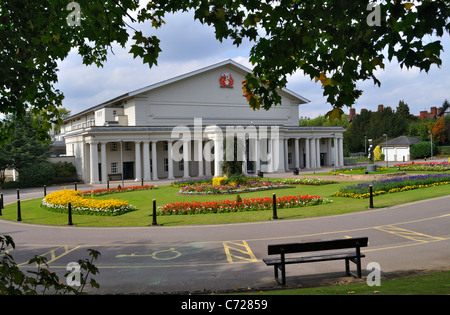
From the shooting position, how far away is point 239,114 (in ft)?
197

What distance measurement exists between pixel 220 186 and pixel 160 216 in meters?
12.3

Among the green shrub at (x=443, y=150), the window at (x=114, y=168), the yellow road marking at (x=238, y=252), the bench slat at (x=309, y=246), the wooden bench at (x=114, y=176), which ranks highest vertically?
the green shrub at (x=443, y=150)

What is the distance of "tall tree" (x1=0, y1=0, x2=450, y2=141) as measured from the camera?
191 inches

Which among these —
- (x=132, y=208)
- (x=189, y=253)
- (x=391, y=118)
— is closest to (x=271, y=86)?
(x=189, y=253)

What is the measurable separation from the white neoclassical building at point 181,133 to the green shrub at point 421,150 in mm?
26647

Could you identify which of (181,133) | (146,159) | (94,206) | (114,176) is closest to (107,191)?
(94,206)

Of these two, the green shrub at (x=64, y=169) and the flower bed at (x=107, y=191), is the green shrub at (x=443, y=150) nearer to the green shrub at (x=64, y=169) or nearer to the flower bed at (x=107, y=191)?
the flower bed at (x=107, y=191)

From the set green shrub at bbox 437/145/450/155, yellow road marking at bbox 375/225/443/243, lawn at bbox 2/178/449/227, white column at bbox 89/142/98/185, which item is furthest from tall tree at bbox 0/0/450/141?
green shrub at bbox 437/145/450/155

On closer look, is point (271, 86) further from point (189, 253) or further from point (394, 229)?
point (394, 229)

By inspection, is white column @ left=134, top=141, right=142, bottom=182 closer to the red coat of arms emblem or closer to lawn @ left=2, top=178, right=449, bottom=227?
the red coat of arms emblem

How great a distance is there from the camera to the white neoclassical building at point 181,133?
164 feet

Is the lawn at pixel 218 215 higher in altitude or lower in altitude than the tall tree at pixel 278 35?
lower

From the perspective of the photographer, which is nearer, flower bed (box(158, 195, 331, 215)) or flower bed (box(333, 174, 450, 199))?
flower bed (box(158, 195, 331, 215))

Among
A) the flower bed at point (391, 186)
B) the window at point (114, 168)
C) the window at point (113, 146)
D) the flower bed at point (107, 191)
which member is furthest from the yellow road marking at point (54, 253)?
the window at point (113, 146)
